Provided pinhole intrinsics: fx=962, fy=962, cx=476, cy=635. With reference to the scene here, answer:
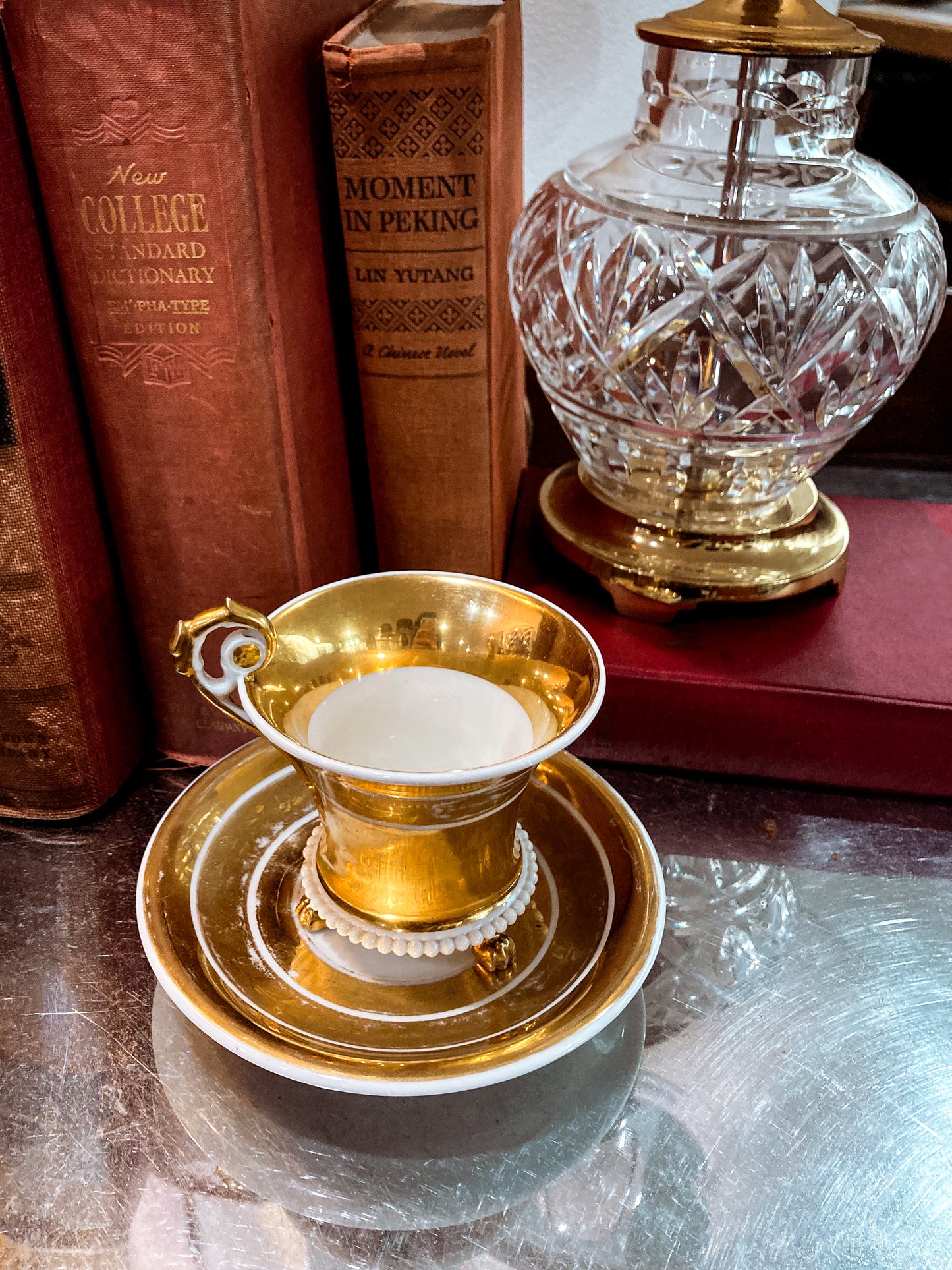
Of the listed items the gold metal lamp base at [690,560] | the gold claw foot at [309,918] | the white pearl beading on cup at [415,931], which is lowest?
the gold claw foot at [309,918]

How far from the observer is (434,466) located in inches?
20.8

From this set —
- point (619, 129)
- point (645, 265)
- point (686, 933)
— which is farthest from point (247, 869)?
point (619, 129)

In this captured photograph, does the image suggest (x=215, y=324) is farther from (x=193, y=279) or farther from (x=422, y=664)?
(x=422, y=664)

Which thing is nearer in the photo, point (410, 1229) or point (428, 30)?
point (410, 1229)

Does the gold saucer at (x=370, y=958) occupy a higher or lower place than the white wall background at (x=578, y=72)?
lower

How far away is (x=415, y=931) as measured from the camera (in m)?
0.39

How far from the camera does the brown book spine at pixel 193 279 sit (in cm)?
37

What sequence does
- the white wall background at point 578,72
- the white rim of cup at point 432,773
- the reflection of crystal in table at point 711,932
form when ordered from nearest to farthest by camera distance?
1. the white rim of cup at point 432,773
2. the reflection of crystal in table at point 711,932
3. the white wall background at point 578,72

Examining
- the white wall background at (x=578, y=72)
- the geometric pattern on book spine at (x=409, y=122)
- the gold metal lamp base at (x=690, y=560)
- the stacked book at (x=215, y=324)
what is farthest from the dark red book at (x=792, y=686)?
the white wall background at (x=578, y=72)

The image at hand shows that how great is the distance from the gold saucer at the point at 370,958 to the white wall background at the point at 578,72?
0.47 m

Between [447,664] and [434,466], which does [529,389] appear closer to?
[434,466]

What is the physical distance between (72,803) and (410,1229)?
0.27m

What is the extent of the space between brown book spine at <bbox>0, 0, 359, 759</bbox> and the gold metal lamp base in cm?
15

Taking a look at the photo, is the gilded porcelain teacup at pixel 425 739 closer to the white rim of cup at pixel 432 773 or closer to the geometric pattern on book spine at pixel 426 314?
the white rim of cup at pixel 432 773
